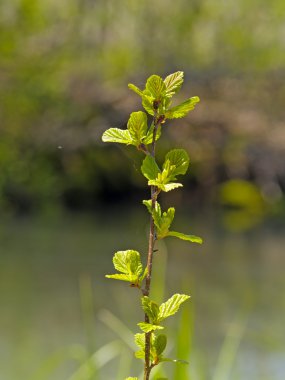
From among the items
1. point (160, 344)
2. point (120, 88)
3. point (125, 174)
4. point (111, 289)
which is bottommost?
point (160, 344)

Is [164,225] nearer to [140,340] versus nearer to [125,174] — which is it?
[140,340]

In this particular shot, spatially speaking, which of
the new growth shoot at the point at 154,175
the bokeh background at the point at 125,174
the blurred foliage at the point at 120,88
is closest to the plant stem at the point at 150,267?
the new growth shoot at the point at 154,175

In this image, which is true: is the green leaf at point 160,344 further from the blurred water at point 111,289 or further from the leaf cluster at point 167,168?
the blurred water at point 111,289

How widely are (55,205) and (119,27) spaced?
4.09 metres

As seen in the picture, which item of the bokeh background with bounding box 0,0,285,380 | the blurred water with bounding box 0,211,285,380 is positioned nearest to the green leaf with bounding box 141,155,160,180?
the blurred water with bounding box 0,211,285,380

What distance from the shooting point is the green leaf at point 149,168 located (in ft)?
1.73

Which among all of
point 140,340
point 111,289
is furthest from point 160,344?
point 111,289

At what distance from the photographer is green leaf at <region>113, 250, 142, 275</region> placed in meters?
0.55

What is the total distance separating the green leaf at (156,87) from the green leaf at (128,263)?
0.33 feet

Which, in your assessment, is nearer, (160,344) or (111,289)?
(160,344)

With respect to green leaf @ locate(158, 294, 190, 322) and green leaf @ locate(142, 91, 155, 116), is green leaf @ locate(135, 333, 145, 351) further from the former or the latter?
green leaf @ locate(142, 91, 155, 116)

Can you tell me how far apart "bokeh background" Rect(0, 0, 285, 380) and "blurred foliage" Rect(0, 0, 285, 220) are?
2 centimetres

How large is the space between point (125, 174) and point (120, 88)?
3.93ft

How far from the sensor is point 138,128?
54 cm
